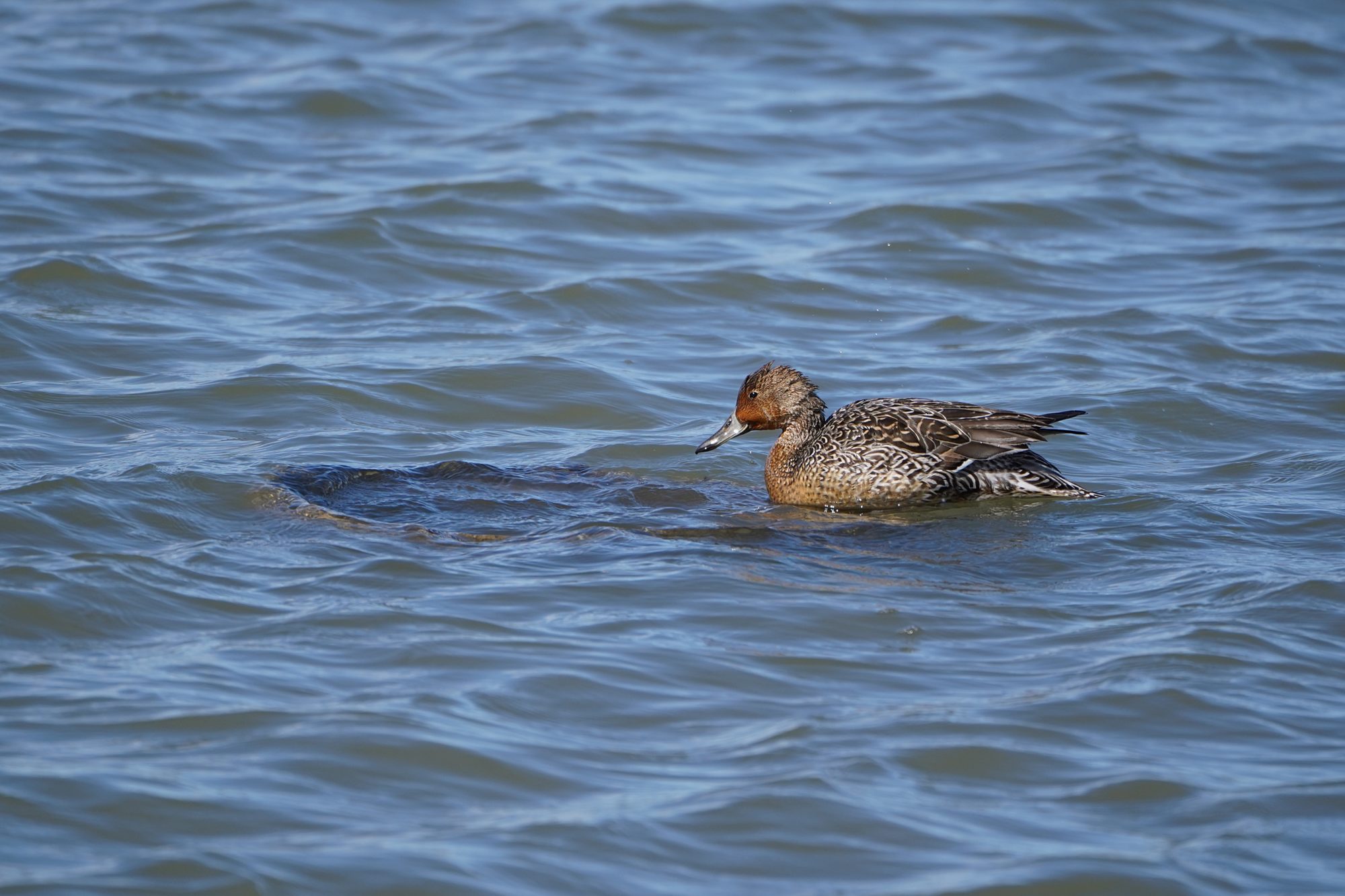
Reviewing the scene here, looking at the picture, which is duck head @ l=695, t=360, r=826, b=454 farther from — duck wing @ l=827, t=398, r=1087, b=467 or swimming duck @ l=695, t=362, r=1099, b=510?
duck wing @ l=827, t=398, r=1087, b=467

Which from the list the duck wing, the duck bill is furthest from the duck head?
the duck wing

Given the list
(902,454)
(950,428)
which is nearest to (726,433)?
(902,454)

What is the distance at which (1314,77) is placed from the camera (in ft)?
57.3

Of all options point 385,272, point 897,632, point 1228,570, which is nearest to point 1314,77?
point 385,272

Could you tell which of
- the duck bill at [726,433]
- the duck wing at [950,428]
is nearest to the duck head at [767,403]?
the duck bill at [726,433]

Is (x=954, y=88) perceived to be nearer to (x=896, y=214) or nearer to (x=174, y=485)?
(x=896, y=214)

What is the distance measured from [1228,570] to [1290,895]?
8.32 feet

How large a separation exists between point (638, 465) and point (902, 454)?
1.46 meters

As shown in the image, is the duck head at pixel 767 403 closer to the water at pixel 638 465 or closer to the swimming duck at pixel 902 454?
the swimming duck at pixel 902 454

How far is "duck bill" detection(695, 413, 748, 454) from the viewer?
8.31m

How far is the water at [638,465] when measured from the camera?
4.84 meters

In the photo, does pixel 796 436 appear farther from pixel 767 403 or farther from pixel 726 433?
pixel 726 433

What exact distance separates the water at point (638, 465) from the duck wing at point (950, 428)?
321mm

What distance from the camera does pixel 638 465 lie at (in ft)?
28.0
